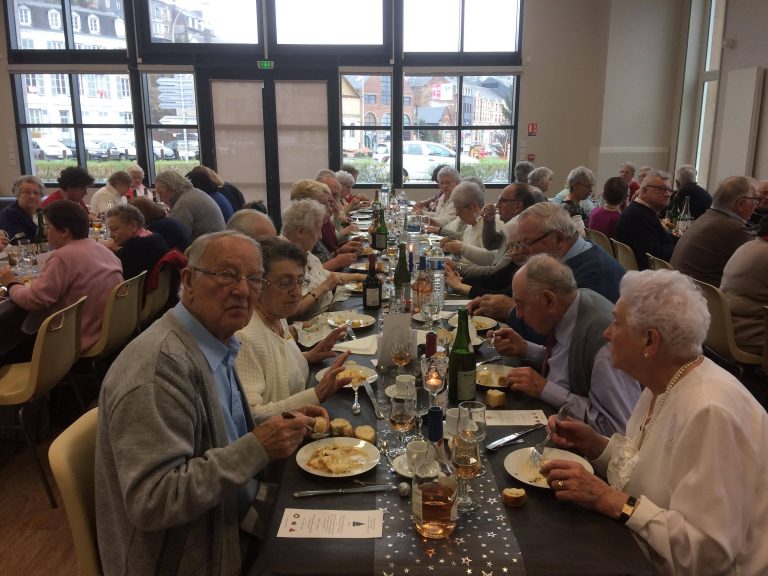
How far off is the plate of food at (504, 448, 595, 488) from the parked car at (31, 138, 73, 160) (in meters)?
11.2

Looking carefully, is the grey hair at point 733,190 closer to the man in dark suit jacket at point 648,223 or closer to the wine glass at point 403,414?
the man in dark suit jacket at point 648,223

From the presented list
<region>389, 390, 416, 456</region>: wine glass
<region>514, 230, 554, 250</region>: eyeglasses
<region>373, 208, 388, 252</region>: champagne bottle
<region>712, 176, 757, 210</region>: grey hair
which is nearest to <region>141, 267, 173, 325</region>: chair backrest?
<region>373, 208, 388, 252</region>: champagne bottle

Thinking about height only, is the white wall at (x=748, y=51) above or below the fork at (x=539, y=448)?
above

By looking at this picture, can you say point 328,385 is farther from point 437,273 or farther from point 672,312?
point 437,273

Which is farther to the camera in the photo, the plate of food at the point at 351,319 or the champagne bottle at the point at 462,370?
the plate of food at the point at 351,319

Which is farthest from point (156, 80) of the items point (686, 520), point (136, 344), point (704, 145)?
point (686, 520)

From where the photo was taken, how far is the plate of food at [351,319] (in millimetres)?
3068

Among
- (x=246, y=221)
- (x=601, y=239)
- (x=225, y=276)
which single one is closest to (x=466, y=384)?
(x=225, y=276)

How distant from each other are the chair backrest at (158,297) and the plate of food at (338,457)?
320cm

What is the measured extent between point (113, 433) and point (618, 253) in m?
4.76

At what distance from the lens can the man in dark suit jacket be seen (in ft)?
17.1


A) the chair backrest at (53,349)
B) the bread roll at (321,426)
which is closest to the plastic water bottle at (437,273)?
the bread roll at (321,426)

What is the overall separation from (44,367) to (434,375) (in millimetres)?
2189

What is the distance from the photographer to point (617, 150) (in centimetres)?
1015
